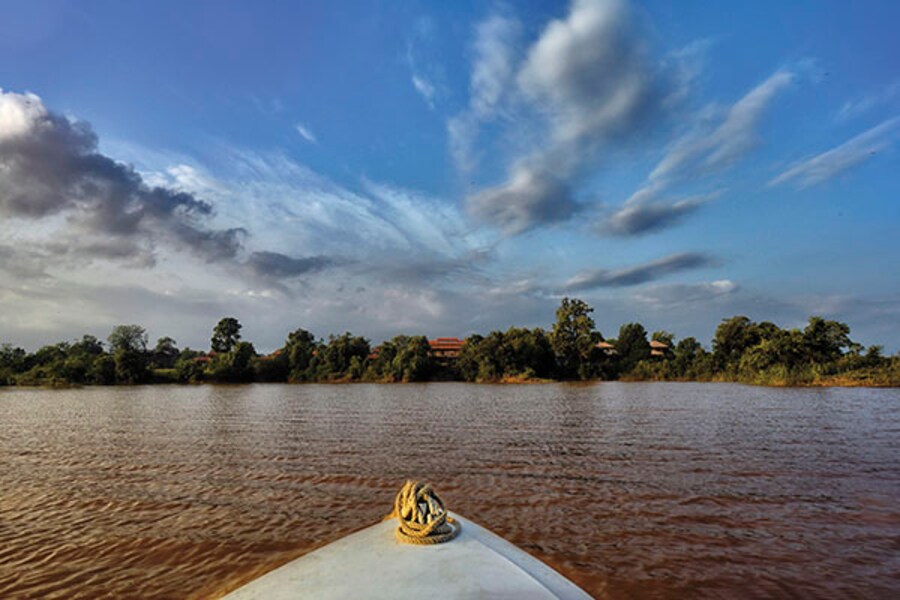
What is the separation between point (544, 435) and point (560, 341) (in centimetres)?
5903

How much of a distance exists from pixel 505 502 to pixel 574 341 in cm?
6743

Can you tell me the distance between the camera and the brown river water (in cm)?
486

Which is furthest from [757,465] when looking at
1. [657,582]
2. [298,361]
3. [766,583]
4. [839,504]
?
[298,361]

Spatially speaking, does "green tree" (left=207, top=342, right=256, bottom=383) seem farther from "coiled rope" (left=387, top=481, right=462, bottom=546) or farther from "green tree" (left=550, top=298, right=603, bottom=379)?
"coiled rope" (left=387, top=481, right=462, bottom=546)

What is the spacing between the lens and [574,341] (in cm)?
7200

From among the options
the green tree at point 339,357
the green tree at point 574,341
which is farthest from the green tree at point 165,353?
the green tree at point 574,341

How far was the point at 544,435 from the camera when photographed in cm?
1455

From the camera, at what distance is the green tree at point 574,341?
7144 cm

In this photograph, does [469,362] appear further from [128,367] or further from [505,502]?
[505,502]

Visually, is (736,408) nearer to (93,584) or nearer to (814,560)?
(814,560)

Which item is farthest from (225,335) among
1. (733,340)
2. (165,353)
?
(733,340)

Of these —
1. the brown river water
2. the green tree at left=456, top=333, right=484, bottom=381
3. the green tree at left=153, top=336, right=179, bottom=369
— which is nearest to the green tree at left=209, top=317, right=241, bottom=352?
the green tree at left=153, top=336, right=179, bottom=369

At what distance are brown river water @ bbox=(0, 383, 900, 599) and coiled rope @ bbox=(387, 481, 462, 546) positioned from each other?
5.54 feet

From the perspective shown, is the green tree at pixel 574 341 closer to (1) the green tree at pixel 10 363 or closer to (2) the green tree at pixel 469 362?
(2) the green tree at pixel 469 362
